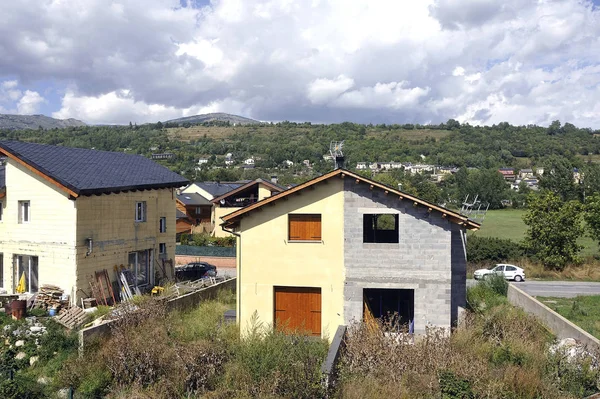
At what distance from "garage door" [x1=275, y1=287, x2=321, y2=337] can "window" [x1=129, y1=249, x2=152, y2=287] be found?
996 cm

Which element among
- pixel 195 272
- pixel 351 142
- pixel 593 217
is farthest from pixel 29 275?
pixel 351 142

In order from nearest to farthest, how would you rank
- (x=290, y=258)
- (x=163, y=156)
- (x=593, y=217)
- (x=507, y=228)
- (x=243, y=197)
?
1. (x=290, y=258)
2. (x=593, y=217)
3. (x=243, y=197)
4. (x=507, y=228)
5. (x=163, y=156)

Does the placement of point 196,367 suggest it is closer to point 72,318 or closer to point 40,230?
point 72,318

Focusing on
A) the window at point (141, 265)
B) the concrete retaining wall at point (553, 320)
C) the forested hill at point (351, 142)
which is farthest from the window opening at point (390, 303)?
the forested hill at point (351, 142)

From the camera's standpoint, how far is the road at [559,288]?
32.0 meters

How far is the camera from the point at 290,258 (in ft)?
64.4

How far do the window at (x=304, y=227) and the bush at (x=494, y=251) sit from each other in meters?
26.9

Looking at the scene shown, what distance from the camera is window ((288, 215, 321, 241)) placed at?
Result: 19.6 metres

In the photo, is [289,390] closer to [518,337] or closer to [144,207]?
[518,337]

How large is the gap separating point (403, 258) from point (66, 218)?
14.0 m

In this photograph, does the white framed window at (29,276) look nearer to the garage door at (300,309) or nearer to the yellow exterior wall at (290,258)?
the yellow exterior wall at (290,258)

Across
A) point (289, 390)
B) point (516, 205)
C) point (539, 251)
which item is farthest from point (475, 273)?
point (516, 205)

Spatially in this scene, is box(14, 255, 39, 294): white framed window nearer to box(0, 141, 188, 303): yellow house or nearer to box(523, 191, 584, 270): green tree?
box(0, 141, 188, 303): yellow house

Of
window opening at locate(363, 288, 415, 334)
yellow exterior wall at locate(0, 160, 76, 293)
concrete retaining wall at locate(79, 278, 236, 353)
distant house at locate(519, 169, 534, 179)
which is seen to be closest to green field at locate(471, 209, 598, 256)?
window opening at locate(363, 288, 415, 334)
